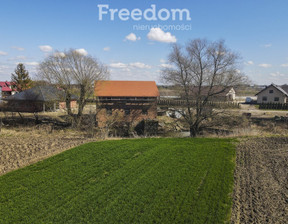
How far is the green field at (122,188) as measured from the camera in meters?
6.18

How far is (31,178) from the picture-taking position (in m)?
8.35

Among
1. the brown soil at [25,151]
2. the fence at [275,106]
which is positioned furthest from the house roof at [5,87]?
the fence at [275,106]

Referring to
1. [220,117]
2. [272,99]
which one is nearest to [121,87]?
[220,117]

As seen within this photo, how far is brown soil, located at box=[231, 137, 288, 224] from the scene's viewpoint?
6.32 metres

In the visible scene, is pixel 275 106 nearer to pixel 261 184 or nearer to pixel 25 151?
pixel 261 184

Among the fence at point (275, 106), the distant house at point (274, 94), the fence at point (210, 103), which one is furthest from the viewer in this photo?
the distant house at point (274, 94)

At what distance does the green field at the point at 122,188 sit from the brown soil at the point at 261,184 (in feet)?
1.36

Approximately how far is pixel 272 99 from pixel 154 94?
26.2m

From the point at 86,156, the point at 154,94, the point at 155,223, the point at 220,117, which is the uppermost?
the point at 154,94

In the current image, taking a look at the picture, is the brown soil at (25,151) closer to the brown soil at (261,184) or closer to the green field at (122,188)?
the green field at (122,188)

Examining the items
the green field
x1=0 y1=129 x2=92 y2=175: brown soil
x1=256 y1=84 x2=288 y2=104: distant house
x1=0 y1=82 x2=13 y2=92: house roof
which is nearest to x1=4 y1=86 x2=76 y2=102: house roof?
x1=0 y1=129 x2=92 y2=175: brown soil

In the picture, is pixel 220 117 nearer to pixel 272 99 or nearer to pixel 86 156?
pixel 86 156

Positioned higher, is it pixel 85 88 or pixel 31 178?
pixel 85 88

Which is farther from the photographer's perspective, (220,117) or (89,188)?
(220,117)
